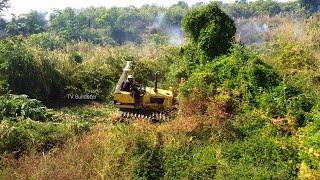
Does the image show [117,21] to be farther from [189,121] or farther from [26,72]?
[189,121]

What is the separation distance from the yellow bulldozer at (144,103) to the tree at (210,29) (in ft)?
8.27

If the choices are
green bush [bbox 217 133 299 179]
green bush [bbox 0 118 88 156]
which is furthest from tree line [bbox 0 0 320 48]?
green bush [bbox 217 133 299 179]

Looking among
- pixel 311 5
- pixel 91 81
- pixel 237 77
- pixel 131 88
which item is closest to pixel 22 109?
pixel 131 88

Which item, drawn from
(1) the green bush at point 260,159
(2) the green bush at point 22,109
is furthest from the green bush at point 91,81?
(1) the green bush at point 260,159

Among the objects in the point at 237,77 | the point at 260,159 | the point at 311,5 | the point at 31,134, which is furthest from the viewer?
the point at 311,5

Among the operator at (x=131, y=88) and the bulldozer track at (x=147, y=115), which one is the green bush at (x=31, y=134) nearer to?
the bulldozer track at (x=147, y=115)

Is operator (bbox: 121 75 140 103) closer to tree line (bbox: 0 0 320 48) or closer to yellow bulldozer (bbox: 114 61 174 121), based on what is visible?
yellow bulldozer (bbox: 114 61 174 121)

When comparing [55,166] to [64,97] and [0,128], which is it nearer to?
[0,128]

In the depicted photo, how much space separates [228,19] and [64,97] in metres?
6.58

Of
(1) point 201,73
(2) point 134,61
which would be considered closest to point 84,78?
(2) point 134,61

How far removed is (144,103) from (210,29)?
3567 mm

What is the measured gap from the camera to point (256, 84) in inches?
426

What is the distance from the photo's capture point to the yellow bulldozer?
1248 cm

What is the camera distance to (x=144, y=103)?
12.6 metres
